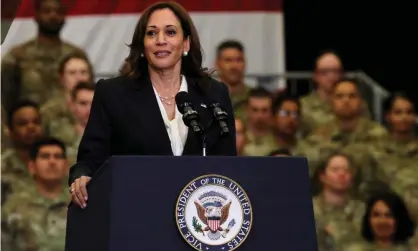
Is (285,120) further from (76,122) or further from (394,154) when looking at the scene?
(76,122)

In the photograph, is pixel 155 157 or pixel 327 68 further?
pixel 327 68

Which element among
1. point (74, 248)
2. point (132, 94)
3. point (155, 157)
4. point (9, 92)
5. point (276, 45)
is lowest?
point (74, 248)

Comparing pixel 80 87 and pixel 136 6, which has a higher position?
pixel 136 6

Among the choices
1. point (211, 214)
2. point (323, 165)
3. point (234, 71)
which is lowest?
point (211, 214)

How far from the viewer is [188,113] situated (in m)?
2.69

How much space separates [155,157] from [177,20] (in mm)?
624

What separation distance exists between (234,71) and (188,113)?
3614 millimetres

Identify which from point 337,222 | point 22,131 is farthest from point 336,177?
point 22,131

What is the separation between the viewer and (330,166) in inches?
237

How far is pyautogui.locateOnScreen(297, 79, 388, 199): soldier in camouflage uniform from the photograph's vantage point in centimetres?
616

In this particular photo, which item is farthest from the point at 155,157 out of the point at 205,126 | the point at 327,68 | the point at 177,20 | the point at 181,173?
the point at 327,68

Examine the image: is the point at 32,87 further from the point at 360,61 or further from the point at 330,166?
the point at 360,61

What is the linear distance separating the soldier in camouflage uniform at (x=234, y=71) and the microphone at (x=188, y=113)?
3463mm

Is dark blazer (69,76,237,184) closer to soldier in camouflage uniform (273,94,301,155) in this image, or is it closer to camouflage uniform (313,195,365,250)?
camouflage uniform (313,195,365,250)
